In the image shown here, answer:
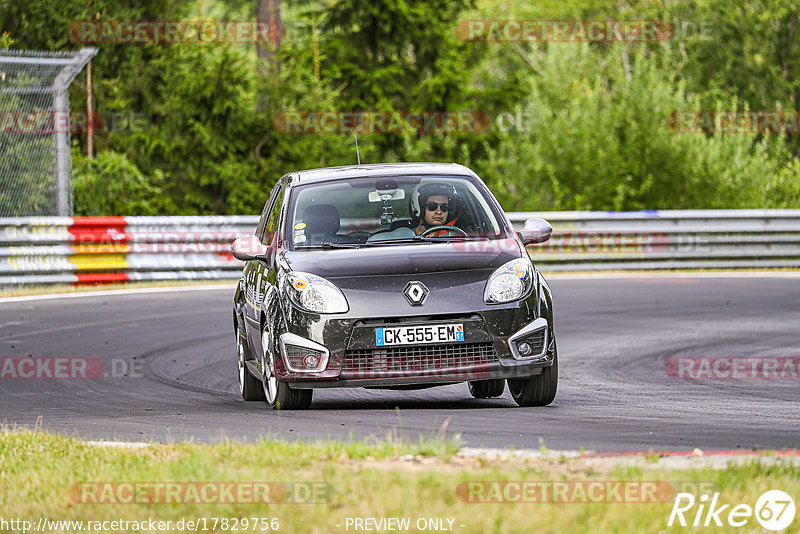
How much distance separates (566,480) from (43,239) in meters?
14.8

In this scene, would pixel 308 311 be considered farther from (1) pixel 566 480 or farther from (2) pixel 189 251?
(2) pixel 189 251

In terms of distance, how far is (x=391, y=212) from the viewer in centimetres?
936

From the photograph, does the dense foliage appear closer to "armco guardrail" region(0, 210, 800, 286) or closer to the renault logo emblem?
"armco guardrail" region(0, 210, 800, 286)

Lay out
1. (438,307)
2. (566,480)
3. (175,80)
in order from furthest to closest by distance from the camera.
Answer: (175,80), (438,307), (566,480)

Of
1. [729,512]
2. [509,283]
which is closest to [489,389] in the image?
[509,283]

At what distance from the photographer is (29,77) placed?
19016mm

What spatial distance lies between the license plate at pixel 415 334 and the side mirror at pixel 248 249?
1391 millimetres

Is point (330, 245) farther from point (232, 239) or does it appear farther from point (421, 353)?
point (232, 239)

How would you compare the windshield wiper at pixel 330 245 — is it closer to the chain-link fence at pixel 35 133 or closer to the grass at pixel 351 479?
the grass at pixel 351 479

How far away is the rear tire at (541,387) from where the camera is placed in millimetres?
8656

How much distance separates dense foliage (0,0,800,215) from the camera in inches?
1019

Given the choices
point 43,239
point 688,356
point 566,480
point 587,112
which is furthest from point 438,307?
point 587,112

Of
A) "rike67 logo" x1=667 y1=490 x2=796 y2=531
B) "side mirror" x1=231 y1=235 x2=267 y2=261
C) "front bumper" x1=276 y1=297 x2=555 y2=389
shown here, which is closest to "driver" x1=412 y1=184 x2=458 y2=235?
"side mirror" x1=231 y1=235 x2=267 y2=261

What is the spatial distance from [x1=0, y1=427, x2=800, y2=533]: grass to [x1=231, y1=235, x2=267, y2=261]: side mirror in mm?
2428
